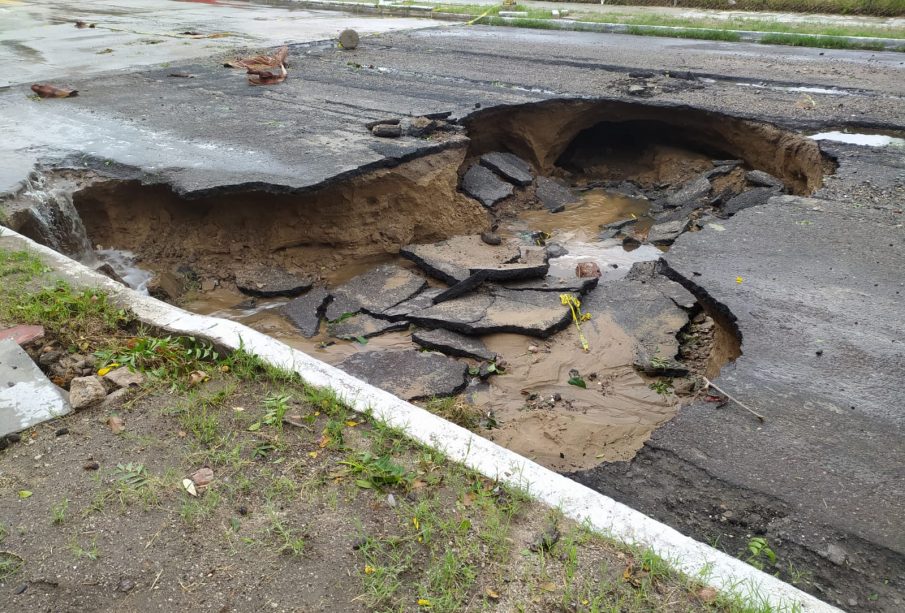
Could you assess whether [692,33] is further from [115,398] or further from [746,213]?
[115,398]

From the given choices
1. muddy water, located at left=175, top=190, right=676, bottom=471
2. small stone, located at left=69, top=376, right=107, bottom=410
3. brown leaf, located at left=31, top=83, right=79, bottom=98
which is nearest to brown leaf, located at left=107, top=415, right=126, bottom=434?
small stone, located at left=69, top=376, right=107, bottom=410

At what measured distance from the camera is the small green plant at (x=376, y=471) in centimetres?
276

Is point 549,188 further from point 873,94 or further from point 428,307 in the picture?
point 873,94

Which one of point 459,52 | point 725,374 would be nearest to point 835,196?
point 725,374

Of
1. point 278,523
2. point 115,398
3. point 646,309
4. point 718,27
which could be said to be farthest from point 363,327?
point 718,27

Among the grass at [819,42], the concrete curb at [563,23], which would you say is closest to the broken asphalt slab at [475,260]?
the grass at [819,42]

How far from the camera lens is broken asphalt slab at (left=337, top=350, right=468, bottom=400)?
4465 millimetres

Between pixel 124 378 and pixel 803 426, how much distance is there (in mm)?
3229

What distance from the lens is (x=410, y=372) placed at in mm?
4637

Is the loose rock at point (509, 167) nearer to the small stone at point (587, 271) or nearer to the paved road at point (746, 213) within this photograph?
the paved road at point (746, 213)

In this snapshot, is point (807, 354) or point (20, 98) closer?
point (807, 354)

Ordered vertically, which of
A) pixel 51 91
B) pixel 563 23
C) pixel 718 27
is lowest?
pixel 51 91

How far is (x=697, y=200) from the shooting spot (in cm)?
716

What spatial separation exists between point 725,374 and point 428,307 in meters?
2.49
